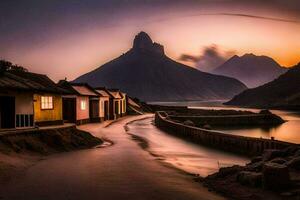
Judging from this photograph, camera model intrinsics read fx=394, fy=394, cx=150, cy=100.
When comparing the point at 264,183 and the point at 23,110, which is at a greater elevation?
the point at 23,110

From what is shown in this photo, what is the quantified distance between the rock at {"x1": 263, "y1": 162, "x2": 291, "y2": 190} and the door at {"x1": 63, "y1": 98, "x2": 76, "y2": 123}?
35.2 m

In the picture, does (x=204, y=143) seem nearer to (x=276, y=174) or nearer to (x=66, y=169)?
(x=66, y=169)

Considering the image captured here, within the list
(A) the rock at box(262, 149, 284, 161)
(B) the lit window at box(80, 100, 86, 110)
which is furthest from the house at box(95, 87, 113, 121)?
(A) the rock at box(262, 149, 284, 161)

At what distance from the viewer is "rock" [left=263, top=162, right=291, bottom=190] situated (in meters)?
12.3

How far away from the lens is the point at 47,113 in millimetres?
31969

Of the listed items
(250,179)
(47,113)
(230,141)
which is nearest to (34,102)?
(47,113)

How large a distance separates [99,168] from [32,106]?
1274cm

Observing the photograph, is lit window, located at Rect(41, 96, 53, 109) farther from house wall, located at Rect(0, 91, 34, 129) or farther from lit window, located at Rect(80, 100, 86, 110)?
lit window, located at Rect(80, 100, 86, 110)

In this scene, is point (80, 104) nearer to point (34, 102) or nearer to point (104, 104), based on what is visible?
point (104, 104)

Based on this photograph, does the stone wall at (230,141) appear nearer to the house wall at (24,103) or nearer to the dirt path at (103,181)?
the dirt path at (103,181)

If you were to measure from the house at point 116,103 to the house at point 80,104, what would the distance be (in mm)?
9197

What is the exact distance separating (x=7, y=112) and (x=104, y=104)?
33354 millimetres

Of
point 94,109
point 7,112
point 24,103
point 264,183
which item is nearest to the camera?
point 264,183

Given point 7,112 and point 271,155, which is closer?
point 271,155
